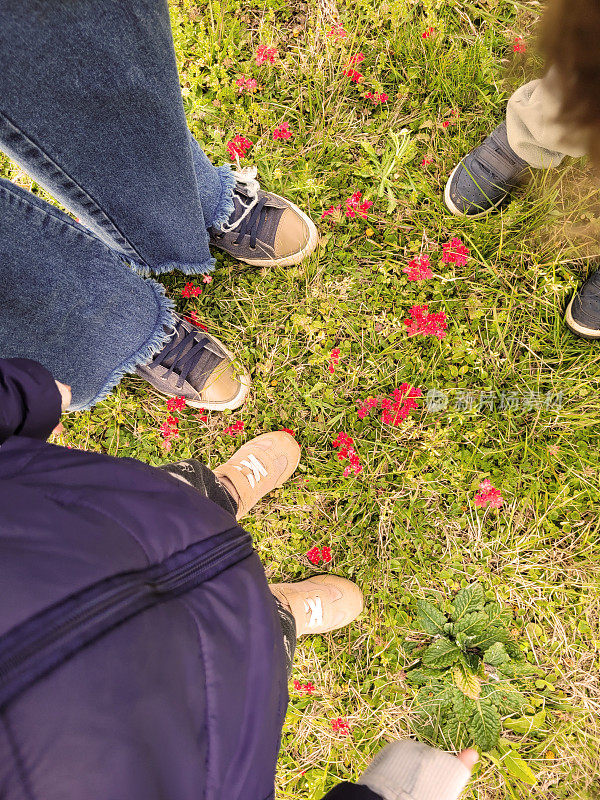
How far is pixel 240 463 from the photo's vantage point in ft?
8.23

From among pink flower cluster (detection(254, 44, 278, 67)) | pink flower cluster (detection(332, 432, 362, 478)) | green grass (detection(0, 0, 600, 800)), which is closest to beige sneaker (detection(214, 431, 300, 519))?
green grass (detection(0, 0, 600, 800))

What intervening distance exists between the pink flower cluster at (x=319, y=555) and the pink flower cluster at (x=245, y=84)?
2541mm

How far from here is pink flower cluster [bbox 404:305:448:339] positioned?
2441mm

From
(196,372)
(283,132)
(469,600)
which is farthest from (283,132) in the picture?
(469,600)

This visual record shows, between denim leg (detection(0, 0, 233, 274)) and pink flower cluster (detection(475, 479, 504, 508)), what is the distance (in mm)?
1850

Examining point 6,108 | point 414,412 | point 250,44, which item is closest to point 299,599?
point 414,412

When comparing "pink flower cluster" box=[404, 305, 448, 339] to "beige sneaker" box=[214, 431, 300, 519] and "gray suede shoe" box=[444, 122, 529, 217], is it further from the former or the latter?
"beige sneaker" box=[214, 431, 300, 519]

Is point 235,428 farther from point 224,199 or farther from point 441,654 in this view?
point 441,654

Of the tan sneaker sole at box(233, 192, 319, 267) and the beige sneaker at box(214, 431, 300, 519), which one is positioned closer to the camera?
the beige sneaker at box(214, 431, 300, 519)

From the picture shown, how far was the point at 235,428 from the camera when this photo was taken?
265 cm

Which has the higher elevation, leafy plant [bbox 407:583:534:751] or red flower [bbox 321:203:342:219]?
red flower [bbox 321:203:342:219]

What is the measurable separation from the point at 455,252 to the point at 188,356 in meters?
1.50

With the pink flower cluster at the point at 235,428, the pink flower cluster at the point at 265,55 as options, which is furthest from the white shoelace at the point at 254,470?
the pink flower cluster at the point at 265,55

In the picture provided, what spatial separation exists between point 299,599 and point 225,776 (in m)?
1.20
